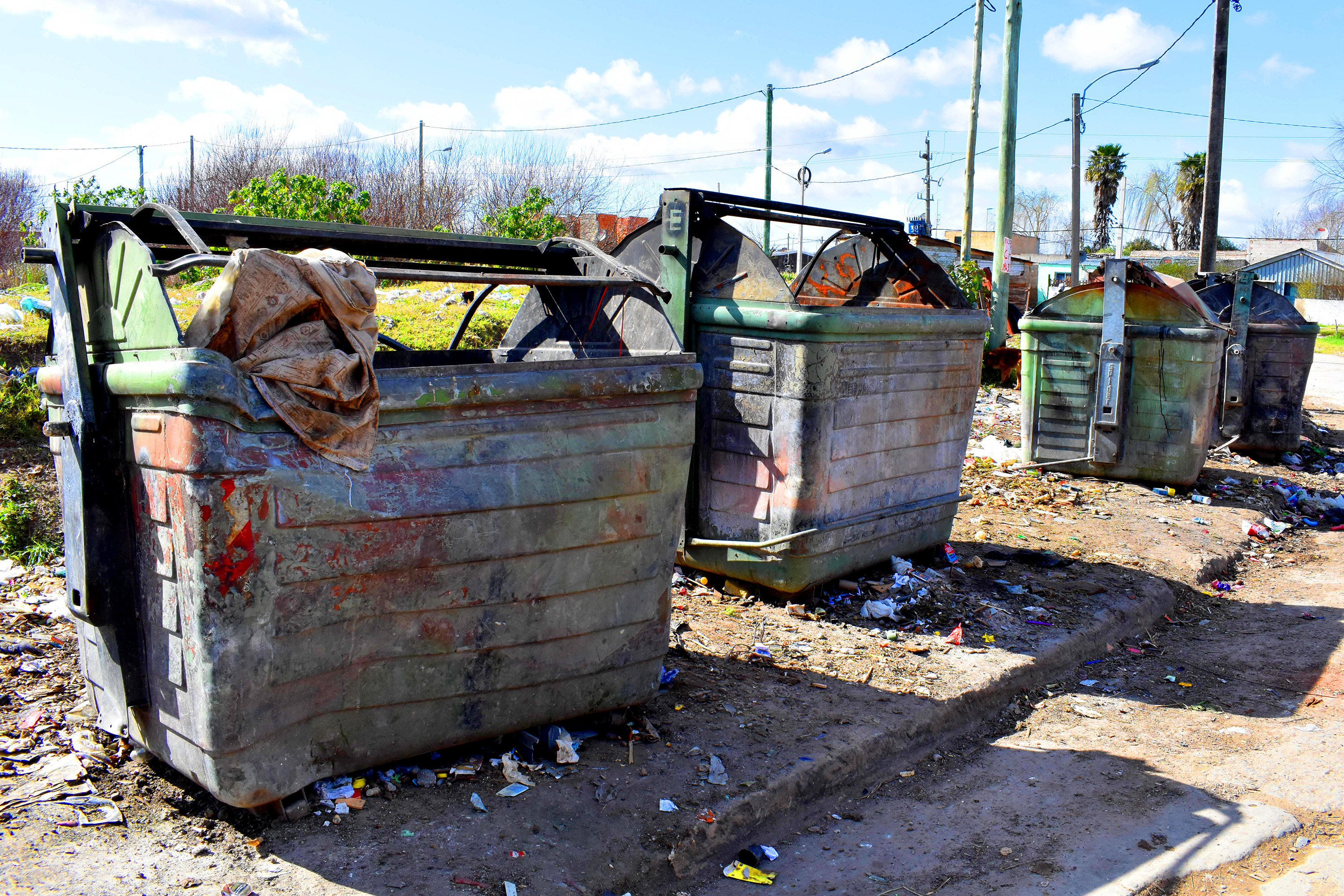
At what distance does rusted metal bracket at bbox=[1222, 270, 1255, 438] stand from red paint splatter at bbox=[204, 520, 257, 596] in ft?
29.6

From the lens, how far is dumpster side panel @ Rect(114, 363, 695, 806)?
2.26 m

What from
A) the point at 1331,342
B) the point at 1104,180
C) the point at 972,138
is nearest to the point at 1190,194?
the point at 1104,180

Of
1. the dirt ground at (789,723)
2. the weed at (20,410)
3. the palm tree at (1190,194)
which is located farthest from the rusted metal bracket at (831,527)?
the palm tree at (1190,194)

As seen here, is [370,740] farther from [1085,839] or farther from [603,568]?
[1085,839]

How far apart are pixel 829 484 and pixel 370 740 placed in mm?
2427

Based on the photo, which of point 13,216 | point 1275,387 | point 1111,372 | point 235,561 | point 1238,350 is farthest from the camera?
point 13,216

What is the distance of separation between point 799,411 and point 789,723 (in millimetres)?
1403

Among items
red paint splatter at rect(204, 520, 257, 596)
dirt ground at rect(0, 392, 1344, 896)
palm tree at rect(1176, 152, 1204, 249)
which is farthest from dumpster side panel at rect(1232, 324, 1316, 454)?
palm tree at rect(1176, 152, 1204, 249)

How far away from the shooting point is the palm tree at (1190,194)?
4250 cm

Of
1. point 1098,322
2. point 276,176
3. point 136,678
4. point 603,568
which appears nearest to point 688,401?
point 603,568

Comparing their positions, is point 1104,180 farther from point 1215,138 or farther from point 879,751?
point 879,751

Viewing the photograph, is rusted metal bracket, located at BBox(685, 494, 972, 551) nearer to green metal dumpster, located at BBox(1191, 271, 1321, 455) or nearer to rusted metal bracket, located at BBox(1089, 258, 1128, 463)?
rusted metal bracket, located at BBox(1089, 258, 1128, 463)

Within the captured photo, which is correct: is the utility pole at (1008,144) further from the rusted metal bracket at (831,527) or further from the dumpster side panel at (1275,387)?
the rusted metal bracket at (831,527)

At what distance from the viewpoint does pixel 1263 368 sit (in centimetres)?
918
